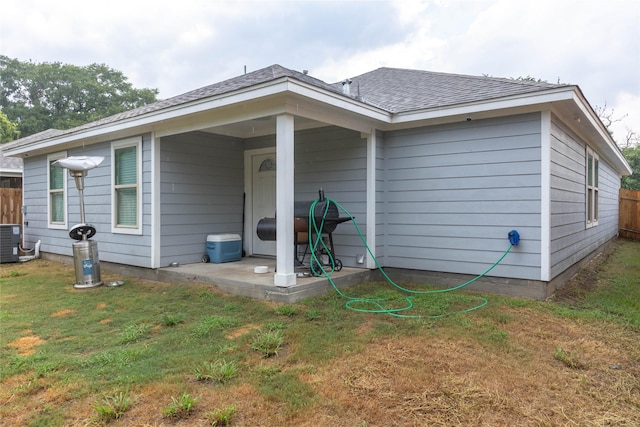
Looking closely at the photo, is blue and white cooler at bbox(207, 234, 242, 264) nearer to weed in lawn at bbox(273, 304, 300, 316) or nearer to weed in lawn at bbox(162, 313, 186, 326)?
weed in lawn at bbox(162, 313, 186, 326)

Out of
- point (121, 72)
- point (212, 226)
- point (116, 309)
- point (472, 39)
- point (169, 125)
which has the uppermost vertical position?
point (121, 72)

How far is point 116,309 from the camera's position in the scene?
4305 mm

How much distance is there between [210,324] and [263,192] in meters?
3.40

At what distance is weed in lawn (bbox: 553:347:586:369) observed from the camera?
2.70 metres

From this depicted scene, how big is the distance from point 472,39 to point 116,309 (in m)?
16.1

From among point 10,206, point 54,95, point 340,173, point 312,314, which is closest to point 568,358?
point 312,314

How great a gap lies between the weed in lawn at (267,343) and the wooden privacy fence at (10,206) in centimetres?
978

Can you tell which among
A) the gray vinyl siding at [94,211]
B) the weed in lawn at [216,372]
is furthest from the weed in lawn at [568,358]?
the gray vinyl siding at [94,211]

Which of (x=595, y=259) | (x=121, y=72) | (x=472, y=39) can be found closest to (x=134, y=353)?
(x=595, y=259)

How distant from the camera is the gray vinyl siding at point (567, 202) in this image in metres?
4.72

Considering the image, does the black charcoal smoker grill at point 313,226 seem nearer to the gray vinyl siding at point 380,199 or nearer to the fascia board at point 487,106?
the gray vinyl siding at point 380,199

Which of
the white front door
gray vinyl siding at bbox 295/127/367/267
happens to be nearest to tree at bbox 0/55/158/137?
the white front door

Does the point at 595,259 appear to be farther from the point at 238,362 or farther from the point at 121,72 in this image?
the point at 121,72

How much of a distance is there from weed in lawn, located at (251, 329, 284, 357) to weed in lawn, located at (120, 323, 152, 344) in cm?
100
